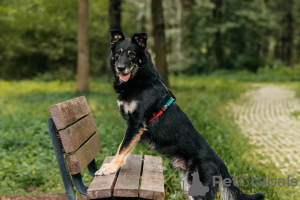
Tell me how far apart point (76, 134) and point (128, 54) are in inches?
37.0

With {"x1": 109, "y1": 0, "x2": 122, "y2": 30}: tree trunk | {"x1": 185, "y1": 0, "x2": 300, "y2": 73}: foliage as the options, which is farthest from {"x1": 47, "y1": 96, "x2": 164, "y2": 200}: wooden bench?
{"x1": 185, "y1": 0, "x2": 300, "y2": 73}: foliage

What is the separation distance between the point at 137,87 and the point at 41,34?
29546 millimetres

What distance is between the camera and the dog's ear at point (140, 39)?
3995 mm

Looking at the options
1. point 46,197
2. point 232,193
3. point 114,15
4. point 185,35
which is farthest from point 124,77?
point 185,35

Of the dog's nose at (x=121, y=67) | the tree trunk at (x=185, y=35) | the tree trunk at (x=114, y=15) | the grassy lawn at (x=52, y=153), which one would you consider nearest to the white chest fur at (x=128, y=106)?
the dog's nose at (x=121, y=67)

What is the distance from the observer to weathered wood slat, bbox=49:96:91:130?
11.8ft

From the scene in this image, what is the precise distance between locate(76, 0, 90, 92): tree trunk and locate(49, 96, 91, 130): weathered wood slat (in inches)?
523

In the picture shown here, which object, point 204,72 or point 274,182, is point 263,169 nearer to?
point 274,182

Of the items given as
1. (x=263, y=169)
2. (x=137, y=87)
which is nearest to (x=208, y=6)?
(x=263, y=169)

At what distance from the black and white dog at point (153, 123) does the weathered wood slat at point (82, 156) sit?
23 cm

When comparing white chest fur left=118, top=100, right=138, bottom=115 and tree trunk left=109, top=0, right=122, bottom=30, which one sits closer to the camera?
white chest fur left=118, top=100, right=138, bottom=115

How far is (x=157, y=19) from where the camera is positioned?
60.4 ft

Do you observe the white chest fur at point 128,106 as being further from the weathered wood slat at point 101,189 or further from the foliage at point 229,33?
the foliage at point 229,33

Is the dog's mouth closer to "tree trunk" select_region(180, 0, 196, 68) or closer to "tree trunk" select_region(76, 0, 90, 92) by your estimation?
"tree trunk" select_region(76, 0, 90, 92)
